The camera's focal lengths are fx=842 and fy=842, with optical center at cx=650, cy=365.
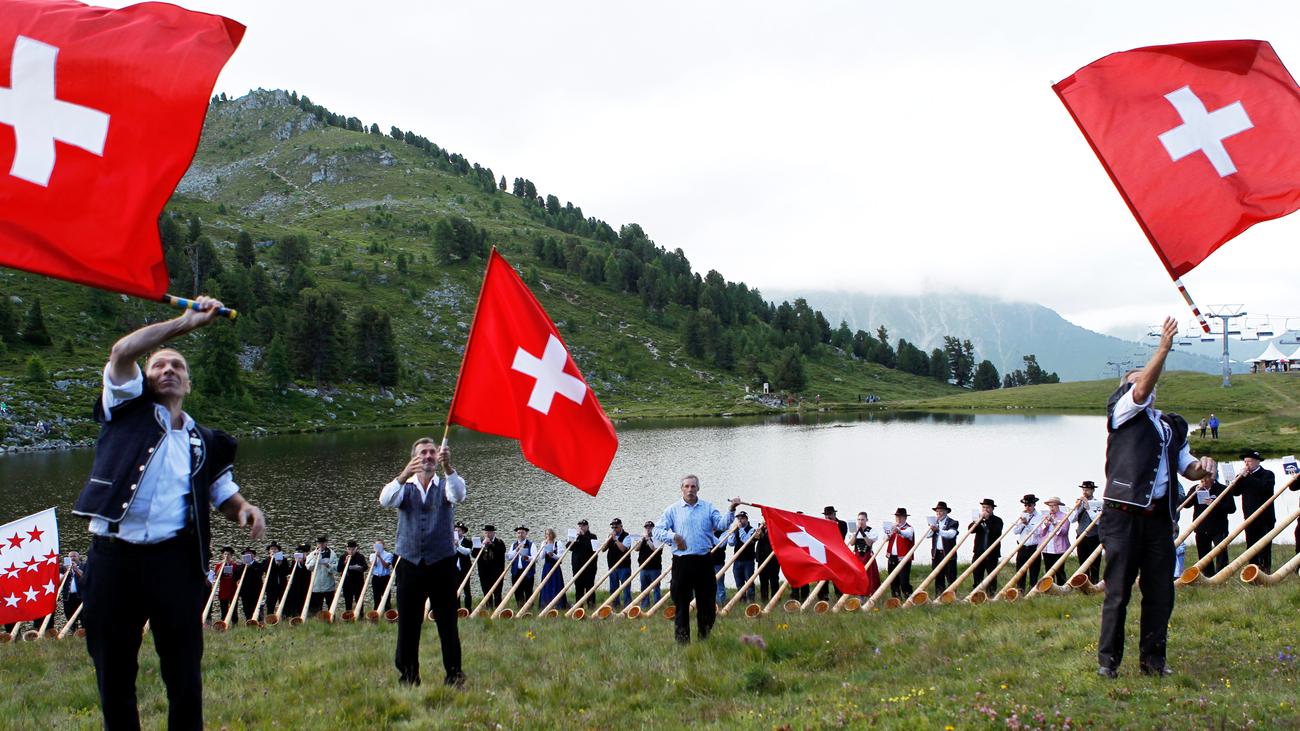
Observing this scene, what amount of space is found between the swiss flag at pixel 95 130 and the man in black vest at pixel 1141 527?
813 centimetres

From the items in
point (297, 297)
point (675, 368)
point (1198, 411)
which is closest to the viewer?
point (1198, 411)

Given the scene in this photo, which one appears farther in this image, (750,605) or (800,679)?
(750,605)

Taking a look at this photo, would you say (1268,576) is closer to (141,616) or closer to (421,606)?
(421,606)

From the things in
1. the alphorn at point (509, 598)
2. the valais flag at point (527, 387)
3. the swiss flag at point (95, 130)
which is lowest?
the alphorn at point (509, 598)

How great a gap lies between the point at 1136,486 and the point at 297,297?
5367 inches

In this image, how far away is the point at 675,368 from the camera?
15438cm

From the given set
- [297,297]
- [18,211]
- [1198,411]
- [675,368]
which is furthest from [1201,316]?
[675,368]

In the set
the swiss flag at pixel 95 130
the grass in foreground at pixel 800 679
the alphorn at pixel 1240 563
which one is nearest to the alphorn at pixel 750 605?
the grass in foreground at pixel 800 679

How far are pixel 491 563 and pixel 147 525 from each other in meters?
18.9

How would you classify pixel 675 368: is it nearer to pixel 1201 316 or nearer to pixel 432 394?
pixel 432 394

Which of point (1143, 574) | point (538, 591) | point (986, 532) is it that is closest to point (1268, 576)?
point (1143, 574)

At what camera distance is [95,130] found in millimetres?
6008

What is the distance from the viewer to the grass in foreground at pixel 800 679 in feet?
23.4

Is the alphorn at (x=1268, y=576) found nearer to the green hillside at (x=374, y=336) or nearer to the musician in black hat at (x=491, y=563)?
the musician in black hat at (x=491, y=563)
